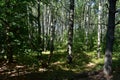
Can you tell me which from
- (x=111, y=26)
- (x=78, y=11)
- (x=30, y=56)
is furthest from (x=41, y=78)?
(x=78, y=11)

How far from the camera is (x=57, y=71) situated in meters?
16.0

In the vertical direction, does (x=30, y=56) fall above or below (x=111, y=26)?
below

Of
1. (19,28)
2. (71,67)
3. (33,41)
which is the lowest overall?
(71,67)

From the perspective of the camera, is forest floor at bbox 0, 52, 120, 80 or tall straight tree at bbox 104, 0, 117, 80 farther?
forest floor at bbox 0, 52, 120, 80

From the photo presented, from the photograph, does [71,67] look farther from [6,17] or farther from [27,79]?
[6,17]

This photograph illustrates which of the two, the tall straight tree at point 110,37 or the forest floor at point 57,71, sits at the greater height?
the tall straight tree at point 110,37

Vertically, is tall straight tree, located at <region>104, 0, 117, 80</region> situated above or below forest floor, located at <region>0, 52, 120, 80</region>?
above

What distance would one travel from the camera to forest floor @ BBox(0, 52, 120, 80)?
41.6 ft

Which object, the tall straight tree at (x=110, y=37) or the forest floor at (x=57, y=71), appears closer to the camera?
the tall straight tree at (x=110, y=37)

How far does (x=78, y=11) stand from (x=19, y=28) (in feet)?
112

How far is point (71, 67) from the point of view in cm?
1764

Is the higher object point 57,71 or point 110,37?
point 110,37

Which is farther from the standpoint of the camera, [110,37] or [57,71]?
[57,71]

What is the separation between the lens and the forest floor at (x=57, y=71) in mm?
12669
